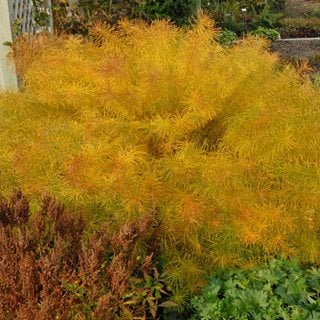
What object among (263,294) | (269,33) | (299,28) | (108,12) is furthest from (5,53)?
(299,28)

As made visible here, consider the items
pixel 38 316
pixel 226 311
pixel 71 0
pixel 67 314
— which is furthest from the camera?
pixel 71 0

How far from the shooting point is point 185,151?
262 cm

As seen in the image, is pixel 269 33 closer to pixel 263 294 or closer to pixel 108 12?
pixel 108 12

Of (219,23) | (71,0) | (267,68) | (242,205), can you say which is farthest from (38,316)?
(219,23)

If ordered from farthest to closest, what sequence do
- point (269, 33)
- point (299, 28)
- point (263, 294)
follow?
point (299, 28)
point (269, 33)
point (263, 294)

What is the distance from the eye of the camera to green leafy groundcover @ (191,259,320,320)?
238 centimetres

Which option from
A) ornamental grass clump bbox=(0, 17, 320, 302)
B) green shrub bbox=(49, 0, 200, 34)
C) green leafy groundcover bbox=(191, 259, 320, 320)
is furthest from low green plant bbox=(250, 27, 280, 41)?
green leafy groundcover bbox=(191, 259, 320, 320)

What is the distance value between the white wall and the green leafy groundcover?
262 cm

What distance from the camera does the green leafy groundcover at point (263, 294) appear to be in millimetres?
2385

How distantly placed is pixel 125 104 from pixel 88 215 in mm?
551

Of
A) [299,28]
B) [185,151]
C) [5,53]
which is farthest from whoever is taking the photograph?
[299,28]

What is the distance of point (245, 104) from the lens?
2.96m

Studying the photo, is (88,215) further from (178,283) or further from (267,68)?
(267,68)

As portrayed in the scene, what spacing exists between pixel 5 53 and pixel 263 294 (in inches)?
120
